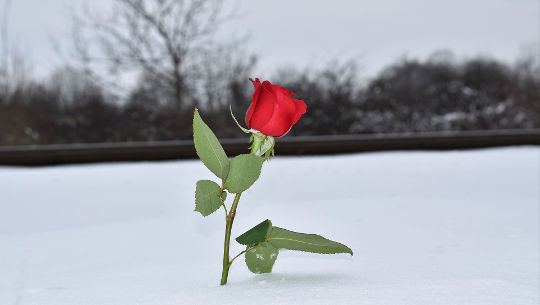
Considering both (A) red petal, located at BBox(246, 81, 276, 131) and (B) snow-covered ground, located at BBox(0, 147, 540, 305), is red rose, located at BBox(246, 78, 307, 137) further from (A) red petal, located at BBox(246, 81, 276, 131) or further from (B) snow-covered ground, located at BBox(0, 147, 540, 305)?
(B) snow-covered ground, located at BBox(0, 147, 540, 305)

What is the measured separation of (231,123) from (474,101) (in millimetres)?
2966

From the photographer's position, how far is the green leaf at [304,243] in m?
0.54

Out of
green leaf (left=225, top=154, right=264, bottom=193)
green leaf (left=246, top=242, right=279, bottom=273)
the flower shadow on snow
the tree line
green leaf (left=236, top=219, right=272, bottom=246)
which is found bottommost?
the tree line

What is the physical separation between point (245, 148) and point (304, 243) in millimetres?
1678

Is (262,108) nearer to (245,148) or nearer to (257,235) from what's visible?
(257,235)

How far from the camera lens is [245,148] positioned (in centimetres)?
222

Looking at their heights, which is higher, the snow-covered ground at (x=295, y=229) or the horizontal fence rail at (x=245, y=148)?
the snow-covered ground at (x=295, y=229)

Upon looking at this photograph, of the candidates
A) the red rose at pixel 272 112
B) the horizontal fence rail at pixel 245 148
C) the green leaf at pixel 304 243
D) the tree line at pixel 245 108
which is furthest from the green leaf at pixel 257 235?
the tree line at pixel 245 108

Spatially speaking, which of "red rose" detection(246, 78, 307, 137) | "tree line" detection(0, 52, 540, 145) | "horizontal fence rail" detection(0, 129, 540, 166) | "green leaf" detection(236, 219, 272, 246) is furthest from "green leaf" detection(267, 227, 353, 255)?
"tree line" detection(0, 52, 540, 145)

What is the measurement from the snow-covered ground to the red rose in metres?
0.17

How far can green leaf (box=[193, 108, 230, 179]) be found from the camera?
0.51 meters

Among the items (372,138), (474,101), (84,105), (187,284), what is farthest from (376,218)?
(474,101)

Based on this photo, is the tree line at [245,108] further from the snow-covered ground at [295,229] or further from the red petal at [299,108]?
the red petal at [299,108]

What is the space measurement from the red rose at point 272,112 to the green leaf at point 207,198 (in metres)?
0.08
